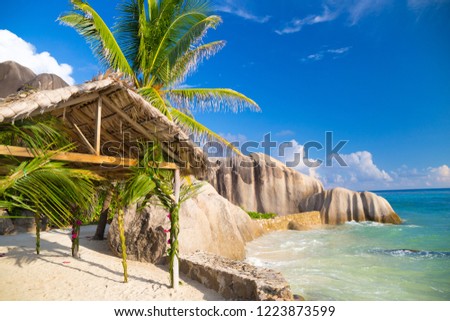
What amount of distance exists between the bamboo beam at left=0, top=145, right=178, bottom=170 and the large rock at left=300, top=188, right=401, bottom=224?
70.8ft

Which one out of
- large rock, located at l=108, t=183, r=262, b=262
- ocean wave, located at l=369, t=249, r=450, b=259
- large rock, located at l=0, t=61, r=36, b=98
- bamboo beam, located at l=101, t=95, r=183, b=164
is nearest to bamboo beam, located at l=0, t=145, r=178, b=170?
bamboo beam, located at l=101, t=95, r=183, b=164

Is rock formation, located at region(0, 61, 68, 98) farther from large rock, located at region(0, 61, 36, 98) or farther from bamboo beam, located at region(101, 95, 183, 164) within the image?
bamboo beam, located at region(101, 95, 183, 164)

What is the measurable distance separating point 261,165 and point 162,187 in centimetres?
2176

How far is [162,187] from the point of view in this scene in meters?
5.94

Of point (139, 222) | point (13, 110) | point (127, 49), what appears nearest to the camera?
point (13, 110)

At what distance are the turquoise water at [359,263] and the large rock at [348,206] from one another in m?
5.28

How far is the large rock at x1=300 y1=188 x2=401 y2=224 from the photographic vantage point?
82.2 feet

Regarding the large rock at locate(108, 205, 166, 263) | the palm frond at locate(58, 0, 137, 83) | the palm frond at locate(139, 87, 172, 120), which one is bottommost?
the large rock at locate(108, 205, 166, 263)

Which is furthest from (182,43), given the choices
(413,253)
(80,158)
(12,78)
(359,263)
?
(12,78)

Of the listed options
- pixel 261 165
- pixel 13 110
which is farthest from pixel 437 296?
pixel 261 165

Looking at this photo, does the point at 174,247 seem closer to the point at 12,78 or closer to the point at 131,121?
the point at 131,121

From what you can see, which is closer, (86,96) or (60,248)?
(86,96)

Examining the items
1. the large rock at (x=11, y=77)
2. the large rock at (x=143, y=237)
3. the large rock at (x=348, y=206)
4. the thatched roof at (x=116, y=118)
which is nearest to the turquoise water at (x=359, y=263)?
the large rock at (x=143, y=237)
